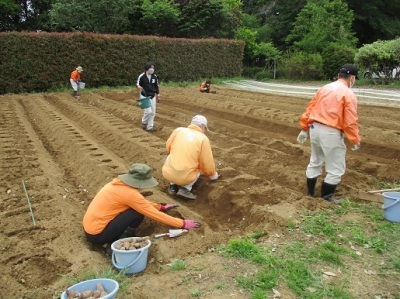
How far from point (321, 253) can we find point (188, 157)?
87.5 inches

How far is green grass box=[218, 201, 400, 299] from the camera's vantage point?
11.2 feet

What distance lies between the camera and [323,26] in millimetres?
27734

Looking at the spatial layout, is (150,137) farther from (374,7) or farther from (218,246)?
(374,7)

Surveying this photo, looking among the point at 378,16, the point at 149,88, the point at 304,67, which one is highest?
the point at 378,16

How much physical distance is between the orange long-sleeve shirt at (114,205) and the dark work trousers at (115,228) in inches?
1.6

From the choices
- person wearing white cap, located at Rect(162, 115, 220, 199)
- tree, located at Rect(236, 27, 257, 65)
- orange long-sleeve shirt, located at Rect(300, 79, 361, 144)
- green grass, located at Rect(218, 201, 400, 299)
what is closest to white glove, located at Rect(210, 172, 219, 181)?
person wearing white cap, located at Rect(162, 115, 220, 199)

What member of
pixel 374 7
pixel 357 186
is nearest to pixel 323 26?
pixel 374 7

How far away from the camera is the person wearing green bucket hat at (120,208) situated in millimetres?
4145

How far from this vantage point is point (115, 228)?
4.22m

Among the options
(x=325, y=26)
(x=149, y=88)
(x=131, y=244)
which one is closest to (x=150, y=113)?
(x=149, y=88)

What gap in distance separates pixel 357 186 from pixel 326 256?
239 cm

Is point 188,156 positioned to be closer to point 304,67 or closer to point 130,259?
point 130,259

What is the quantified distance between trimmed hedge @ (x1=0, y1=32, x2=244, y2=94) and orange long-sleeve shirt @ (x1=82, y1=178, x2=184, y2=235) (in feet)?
54.1

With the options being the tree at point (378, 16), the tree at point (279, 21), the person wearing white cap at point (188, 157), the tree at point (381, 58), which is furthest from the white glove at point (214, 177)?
the tree at point (378, 16)
